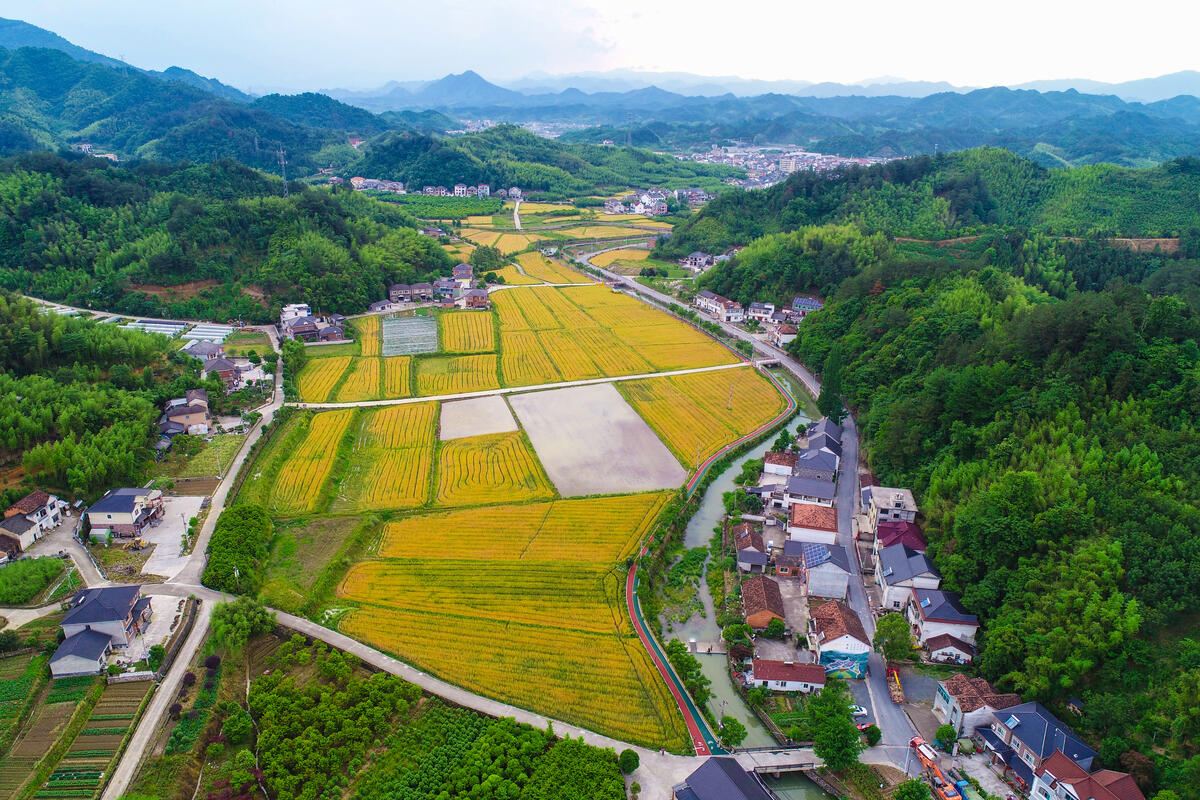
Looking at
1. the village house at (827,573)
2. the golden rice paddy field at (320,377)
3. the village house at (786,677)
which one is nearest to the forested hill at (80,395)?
the golden rice paddy field at (320,377)

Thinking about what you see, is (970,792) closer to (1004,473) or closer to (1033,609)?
(1033,609)

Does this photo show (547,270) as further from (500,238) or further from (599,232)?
(599,232)

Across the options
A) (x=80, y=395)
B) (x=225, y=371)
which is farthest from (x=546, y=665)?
(x=225, y=371)

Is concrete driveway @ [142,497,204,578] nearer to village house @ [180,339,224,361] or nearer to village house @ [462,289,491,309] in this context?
village house @ [180,339,224,361]

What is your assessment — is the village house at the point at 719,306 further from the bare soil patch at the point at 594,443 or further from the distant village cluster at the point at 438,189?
the distant village cluster at the point at 438,189

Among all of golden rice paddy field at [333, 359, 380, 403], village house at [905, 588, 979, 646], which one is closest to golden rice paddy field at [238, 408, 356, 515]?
golden rice paddy field at [333, 359, 380, 403]
